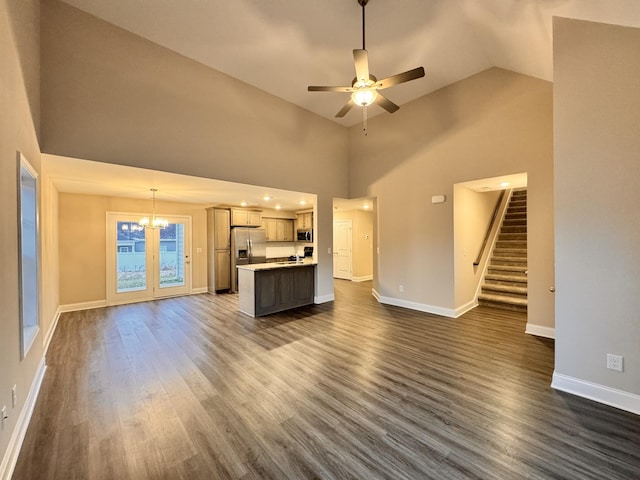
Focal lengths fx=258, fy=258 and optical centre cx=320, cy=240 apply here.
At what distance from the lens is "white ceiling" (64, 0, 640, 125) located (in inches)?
117

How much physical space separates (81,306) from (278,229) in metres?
5.29

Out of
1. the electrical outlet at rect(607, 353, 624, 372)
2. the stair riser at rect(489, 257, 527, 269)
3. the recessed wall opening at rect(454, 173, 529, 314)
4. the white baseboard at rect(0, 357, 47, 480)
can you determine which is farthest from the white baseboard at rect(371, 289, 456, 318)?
the white baseboard at rect(0, 357, 47, 480)

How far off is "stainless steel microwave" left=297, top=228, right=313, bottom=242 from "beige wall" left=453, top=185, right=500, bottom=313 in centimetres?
489

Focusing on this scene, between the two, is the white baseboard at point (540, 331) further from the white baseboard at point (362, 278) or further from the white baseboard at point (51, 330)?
the white baseboard at point (51, 330)

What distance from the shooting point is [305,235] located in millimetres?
8977

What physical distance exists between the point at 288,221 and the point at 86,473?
786 centimetres

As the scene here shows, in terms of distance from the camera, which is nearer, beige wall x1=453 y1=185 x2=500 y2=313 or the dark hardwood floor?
the dark hardwood floor

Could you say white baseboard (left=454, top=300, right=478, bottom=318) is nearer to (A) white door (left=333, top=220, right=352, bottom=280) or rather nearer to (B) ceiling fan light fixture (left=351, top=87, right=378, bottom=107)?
(B) ceiling fan light fixture (left=351, top=87, right=378, bottom=107)

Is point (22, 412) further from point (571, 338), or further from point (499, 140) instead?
point (499, 140)

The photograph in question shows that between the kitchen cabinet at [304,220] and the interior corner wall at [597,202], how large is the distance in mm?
6711

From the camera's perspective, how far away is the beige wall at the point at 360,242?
345 inches

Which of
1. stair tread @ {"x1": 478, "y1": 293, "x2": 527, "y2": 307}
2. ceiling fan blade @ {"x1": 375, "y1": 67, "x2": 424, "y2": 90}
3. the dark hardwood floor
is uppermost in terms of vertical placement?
ceiling fan blade @ {"x1": 375, "y1": 67, "x2": 424, "y2": 90}

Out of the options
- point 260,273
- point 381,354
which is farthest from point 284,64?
point 381,354

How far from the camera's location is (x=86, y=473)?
164cm
